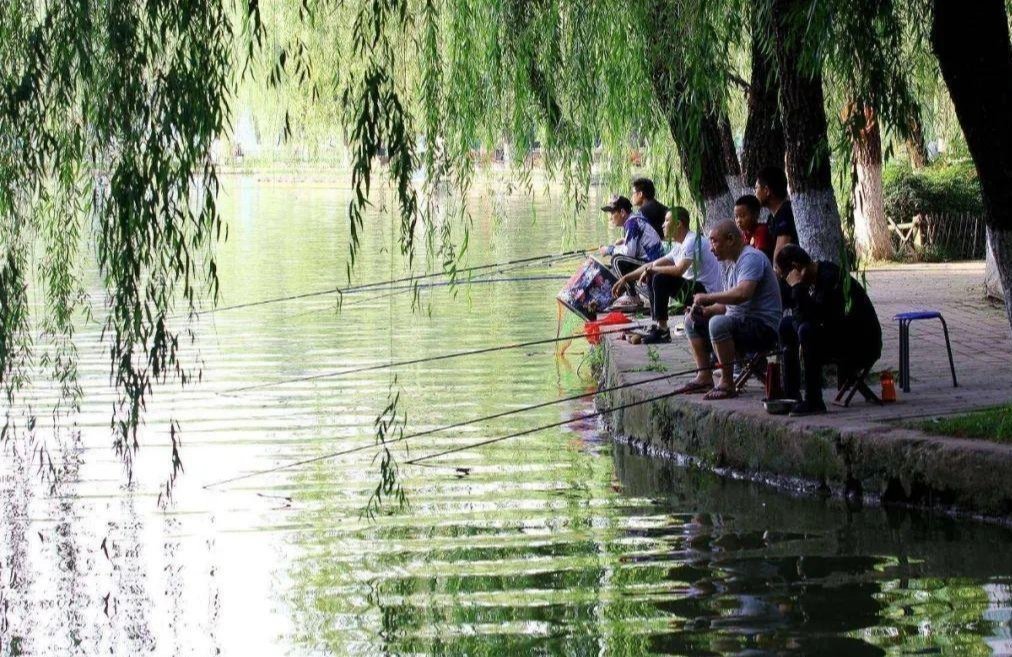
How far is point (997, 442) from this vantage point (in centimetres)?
847

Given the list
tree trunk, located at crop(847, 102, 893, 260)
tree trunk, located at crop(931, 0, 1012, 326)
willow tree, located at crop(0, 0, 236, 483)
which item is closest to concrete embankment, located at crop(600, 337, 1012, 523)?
tree trunk, located at crop(931, 0, 1012, 326)

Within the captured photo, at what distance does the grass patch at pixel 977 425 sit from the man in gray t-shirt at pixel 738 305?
175cm

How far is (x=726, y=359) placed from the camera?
10750 millimetres

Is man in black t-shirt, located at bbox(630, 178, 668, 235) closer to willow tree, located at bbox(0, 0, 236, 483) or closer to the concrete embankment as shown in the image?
the concrete embankment

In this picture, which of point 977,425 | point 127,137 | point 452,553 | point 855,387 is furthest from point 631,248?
point 127,137

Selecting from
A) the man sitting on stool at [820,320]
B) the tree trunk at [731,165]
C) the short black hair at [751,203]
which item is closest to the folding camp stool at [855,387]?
the man sitting on stool at [820,320]

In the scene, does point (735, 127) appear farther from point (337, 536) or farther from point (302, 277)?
point (337, 536)

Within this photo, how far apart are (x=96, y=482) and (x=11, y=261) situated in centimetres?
382

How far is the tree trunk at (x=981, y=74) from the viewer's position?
7727 millimetres

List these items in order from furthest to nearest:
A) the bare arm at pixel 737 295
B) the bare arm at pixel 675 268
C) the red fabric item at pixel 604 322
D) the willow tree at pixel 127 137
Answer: the red fabric item at pixel 604 322
the bare arm at pixel 675 268
the bare arm at pixel 737 295
the willow tree at pixel 127 137

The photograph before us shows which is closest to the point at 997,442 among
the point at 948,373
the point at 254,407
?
A: the point at 948,373

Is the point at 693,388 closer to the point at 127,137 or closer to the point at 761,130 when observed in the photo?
the point at 761,130

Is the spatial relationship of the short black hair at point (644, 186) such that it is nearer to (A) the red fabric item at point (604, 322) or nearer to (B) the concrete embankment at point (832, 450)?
(A) the red fabric item at point (604, 322)

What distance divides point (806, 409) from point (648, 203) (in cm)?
623
